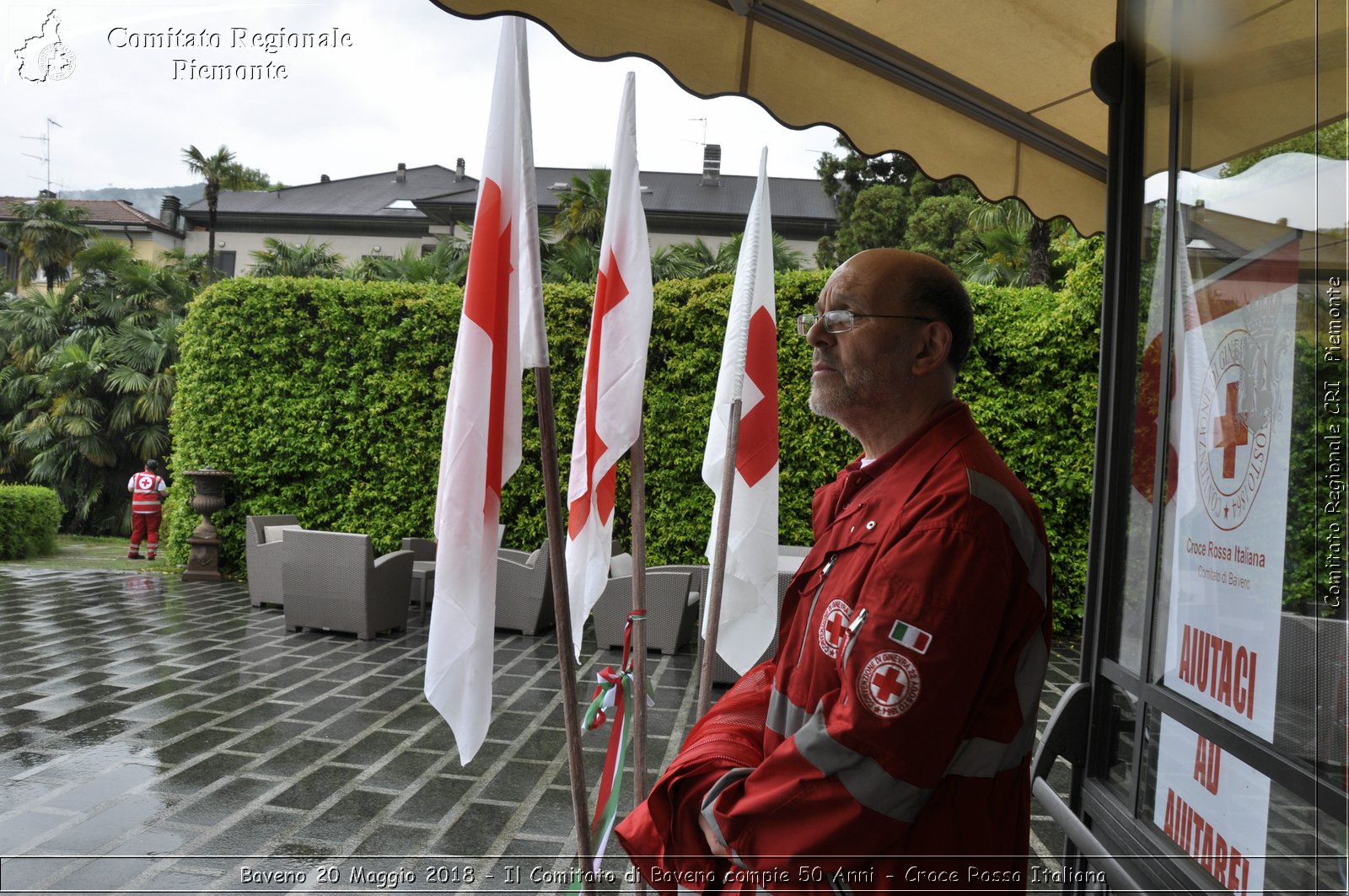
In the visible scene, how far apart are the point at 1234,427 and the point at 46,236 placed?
132ft

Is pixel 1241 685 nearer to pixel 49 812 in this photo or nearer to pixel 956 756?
pixel 956 756

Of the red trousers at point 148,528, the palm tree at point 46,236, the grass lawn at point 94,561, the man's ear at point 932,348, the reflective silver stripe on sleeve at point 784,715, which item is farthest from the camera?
the palm tree at point 46,236

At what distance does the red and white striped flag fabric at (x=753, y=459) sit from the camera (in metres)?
3.50

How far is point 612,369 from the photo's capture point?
2953mm

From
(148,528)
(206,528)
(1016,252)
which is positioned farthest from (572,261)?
(148,528)

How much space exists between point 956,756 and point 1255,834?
657 millimetres

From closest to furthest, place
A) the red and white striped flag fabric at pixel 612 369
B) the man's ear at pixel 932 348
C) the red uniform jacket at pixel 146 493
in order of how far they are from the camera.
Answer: the man's ear at pixel 932 348 < the red and white striped flag fabric at pixel 612 369 < the red uniform jacket at pixel 146 493

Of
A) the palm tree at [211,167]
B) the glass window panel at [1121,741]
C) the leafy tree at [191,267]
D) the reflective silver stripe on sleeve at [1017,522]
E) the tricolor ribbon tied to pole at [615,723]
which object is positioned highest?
the palm tree at [211,167]

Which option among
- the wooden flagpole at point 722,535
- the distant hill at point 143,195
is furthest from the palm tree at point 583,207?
the distant hill at point 143,195

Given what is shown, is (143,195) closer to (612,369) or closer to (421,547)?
(421,547)

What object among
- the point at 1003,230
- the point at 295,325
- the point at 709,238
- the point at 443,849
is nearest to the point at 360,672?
the point at 443,849

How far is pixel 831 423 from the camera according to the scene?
9.88 metres

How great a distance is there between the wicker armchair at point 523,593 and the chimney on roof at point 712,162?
3284 cm

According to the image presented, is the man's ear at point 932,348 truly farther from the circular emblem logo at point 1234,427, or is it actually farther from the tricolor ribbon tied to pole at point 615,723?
the tricolor ribbon tied to pole at point 615,723
